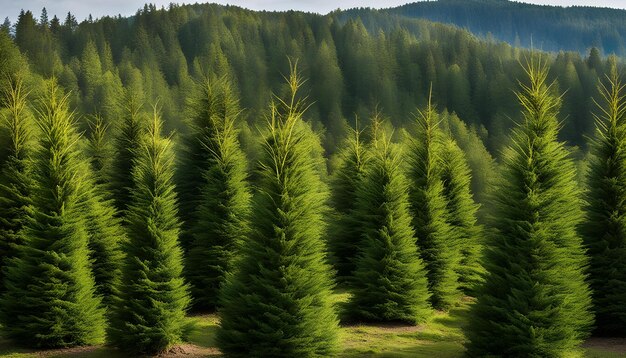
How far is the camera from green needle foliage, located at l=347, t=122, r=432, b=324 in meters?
27.1

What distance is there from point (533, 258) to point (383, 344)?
6.97 m

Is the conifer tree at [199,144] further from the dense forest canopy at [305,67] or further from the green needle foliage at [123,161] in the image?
the dense forest canopy at [305,67]

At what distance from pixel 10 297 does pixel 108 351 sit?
410 centimetres

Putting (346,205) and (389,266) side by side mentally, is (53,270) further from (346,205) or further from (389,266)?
(346,205)

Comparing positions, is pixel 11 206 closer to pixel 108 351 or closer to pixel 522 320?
pixel 108 351

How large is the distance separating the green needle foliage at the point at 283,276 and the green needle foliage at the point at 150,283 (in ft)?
7.70

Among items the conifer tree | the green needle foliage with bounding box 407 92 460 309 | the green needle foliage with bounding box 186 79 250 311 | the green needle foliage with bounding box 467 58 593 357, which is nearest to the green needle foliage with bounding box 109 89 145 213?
the conifer tree

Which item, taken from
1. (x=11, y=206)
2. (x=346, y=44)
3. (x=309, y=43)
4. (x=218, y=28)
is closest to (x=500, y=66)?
(x=346, y=44)

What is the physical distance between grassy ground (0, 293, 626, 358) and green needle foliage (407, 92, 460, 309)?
2.67 metres

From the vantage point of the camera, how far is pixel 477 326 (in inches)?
822

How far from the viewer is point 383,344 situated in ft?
78.2

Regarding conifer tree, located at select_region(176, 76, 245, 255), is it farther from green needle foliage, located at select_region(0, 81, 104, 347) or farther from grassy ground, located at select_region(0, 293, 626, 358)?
green needle foliage, located at select_region(0, 81, 104, 347)

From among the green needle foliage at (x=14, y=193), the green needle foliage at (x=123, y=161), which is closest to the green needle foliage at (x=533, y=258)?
the green needle foliage at (x=14, y=193)

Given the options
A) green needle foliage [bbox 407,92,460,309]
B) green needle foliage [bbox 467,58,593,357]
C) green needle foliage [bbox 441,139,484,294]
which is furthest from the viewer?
green needle foliage [bbox 441,139,484,294]
